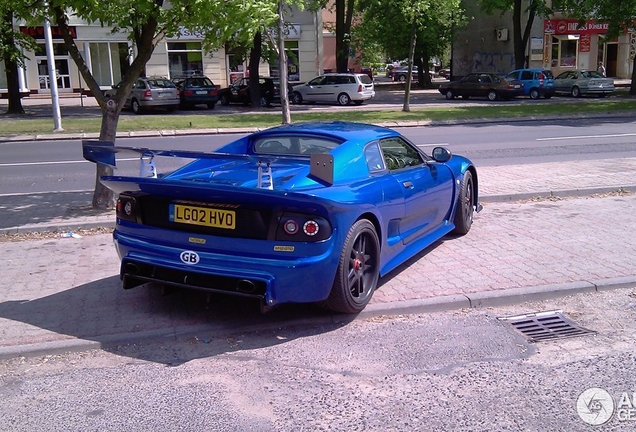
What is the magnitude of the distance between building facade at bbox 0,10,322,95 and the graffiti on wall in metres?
13.1

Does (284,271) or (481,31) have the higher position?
(481,31)

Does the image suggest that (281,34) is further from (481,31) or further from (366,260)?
(481,31)

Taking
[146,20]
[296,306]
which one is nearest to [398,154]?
[296,306]

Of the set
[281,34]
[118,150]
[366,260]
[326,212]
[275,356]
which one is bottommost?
[275,356]

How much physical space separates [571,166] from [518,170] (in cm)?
109

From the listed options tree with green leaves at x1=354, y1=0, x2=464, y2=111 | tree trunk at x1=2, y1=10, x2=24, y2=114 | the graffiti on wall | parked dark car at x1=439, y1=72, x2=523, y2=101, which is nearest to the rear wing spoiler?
tree with green leaves at x1=354, y1=0, x2=464, y2=111

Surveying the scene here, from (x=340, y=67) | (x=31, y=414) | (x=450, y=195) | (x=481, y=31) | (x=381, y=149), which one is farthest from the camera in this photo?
(x=481, y=31)

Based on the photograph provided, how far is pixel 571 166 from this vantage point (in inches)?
498

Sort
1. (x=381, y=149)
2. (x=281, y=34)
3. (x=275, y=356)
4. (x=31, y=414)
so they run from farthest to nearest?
(x=281, y=34) < (x=381, y=149) < (x=275, y=356) < (x=31, y=414)

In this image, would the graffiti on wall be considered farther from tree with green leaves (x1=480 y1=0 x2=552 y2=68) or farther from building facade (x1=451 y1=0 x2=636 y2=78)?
tree with green leaves (x1=480 y1=0 x2=552 y2=68)

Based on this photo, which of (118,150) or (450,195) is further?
(450,195)

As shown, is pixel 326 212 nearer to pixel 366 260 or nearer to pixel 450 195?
pixel 366 260

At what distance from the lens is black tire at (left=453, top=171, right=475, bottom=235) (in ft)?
25.6

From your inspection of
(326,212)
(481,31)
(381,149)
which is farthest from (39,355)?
(481,31)
